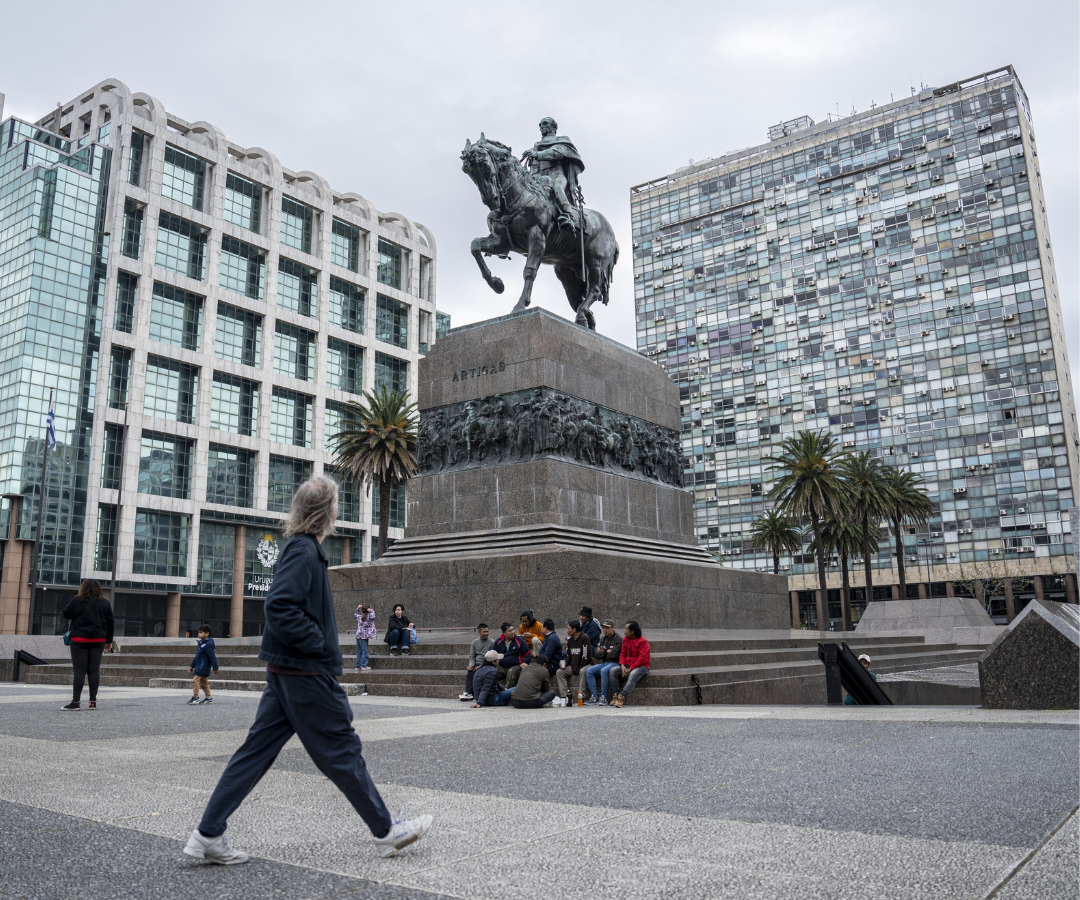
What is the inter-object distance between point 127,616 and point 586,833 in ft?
205

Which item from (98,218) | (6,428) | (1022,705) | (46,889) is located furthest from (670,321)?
(46,889)

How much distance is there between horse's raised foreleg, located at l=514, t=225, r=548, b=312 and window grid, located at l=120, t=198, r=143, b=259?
4713cm

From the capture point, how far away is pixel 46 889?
353 cm

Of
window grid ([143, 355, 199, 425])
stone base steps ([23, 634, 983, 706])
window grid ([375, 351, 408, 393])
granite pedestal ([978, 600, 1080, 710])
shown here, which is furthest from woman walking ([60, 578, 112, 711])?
window grid ([375, 351, 408, 393])

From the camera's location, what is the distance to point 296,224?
7200 centimetres

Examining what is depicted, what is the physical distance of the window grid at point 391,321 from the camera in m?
77.1

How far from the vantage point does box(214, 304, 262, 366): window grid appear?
6469 cm

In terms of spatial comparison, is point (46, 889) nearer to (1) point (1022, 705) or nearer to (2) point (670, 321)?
(1) point (1022, 705)

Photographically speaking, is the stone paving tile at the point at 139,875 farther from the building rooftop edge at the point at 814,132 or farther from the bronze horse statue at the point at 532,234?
the building rooftop edge at the point at 814,132

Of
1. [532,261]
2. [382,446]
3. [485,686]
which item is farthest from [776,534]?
[485,686]

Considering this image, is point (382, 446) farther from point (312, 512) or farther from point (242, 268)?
point (312, 512)

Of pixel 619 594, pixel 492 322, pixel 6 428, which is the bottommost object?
pixel 619 594

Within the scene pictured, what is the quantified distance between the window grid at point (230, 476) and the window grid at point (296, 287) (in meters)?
12.4

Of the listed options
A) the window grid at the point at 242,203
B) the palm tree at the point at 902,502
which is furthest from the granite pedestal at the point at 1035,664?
the window grid at the point at 242,203
